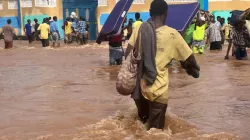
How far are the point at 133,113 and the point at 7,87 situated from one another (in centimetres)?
408

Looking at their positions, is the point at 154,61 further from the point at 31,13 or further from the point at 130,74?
the point at 31,13

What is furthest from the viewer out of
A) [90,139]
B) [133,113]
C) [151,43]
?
[133,113]

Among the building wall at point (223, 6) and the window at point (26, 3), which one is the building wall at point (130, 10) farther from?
the window at point (26, 3)

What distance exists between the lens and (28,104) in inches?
300

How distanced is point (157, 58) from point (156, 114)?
21.7 inches

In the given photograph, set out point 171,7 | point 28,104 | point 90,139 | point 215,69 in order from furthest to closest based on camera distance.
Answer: point 171,7 < point 215,69 < point 28,104 < point 90,139

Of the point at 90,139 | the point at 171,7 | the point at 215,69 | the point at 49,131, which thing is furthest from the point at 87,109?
the point at 171,7

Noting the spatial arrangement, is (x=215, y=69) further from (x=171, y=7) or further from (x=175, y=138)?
(x=175, y=138)

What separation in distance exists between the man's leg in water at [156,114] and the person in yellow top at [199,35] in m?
10.2

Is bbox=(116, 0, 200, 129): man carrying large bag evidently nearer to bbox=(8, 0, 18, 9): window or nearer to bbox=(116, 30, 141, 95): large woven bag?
bbox=(116, 30, 141, 95): large woven bag

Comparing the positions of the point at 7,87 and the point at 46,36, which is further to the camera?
the point at 46,36

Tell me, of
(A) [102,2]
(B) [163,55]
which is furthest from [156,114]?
(A) [102,2]

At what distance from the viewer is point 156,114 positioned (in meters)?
4.85

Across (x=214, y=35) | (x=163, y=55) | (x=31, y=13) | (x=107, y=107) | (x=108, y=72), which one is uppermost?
(x=163, y=55)
